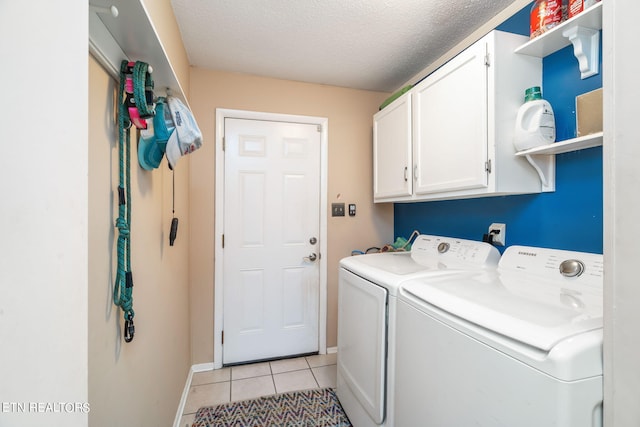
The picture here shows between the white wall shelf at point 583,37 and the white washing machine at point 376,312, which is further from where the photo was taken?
the white washing machine at point 376,312

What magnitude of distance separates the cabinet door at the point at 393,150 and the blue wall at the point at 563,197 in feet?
1.91

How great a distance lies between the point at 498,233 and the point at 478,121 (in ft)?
2.16

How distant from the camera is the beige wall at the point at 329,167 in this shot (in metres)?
2.13

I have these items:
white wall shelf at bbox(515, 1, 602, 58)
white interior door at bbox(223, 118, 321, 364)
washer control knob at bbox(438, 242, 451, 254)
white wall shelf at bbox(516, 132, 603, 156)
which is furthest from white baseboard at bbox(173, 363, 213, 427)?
white wall shelf at bbox(515, 1, 602, 58)

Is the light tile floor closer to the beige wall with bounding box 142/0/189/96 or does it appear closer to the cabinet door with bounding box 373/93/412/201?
the cabinet door with bounding box 373/93/412/201

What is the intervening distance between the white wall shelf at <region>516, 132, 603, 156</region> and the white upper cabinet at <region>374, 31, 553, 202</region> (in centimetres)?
9

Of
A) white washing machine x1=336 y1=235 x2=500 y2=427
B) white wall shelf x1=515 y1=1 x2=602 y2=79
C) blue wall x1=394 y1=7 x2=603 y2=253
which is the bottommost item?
white washing machine x1=336 y1=235 x2=500 y2=427

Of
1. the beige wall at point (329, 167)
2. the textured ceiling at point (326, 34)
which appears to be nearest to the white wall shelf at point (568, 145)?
the textured ceiling at point (326, 34)

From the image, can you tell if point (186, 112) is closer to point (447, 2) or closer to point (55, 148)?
point (55, 148)

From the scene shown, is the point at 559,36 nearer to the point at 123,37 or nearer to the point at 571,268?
the point at 571,268

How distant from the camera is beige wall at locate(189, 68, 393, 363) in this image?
2133 millimetres

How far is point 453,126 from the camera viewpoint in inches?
57.7

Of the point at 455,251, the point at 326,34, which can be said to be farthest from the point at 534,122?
the point at 326,34

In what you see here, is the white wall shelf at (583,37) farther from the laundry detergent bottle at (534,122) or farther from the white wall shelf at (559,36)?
the laundry detergent bottle at (534,122)
